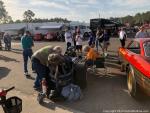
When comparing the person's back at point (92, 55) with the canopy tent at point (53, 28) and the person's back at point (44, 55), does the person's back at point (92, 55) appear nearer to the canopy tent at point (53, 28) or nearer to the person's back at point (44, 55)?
the person's back at point (44, 55)

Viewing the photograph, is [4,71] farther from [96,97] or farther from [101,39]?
[101,39]

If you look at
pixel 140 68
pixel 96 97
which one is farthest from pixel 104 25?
pixel 140 68

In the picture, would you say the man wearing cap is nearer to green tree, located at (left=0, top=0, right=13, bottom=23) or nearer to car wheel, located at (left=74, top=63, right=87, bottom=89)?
car wheel, located at (left=74, top=63, right=87, bottom=89)

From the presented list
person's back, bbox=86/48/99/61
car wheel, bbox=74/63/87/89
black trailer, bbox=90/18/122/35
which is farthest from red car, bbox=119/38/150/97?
black trailer, bbox=90/18/122/35

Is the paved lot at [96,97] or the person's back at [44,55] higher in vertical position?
the person's back at [44,55]

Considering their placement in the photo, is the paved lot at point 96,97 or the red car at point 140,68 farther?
the paved lot at point 96,97

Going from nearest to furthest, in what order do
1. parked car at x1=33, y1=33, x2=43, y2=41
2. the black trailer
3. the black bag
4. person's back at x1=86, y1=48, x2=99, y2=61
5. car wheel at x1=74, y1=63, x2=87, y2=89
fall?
car wheel at x1=74, y1=63, x2=87, y2=89, person's back at x1=86, y1=48, x2=99, y2=61, the black bag, parked car at x1=33, y1=33, x2=43, y2=41, the black trailer

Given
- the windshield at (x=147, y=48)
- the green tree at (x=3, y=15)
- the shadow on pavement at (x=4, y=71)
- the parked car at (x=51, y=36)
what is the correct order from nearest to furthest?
1. the windshield at (x=147, y=48)
2. the shadow on pavement at (x=4, y=71)
3. the parked car at (x=51, y=36)
4. the green tree at (x=3, y=15)

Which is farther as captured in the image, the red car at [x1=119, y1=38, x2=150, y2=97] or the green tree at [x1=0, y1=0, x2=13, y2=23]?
the green tree at [x1=0, y1=0, x2=13, y2=23]

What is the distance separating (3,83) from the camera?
10109 mm

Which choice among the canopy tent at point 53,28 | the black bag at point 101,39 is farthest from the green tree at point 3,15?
the black bag at point 101,39

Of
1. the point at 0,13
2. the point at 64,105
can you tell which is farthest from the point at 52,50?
the point at 0,13

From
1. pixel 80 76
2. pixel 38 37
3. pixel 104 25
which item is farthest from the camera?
pixel 104 25

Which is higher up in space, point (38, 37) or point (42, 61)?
point (42, 61)
